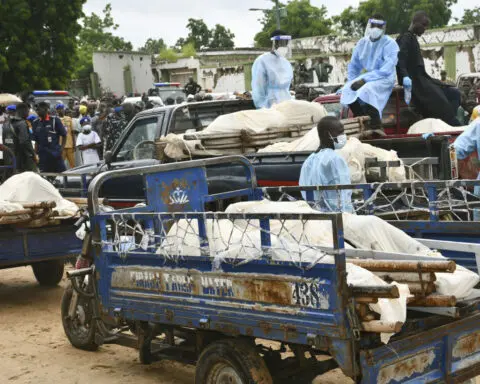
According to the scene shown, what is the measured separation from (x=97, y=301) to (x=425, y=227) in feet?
7.63

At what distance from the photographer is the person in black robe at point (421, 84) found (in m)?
11.0

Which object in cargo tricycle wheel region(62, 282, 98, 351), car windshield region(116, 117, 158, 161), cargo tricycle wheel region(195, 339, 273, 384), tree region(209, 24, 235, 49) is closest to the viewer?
cargo tricycle wheel region(195, 339, 273, 384)

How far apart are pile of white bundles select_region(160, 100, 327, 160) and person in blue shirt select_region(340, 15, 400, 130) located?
0.58 meters

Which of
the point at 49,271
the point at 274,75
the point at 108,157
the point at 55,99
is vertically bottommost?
the point at 49,271

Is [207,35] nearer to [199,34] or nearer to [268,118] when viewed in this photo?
[199,34]

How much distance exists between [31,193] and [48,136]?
269 inches

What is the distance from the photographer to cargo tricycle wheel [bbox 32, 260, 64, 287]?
10172mm

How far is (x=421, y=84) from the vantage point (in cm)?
1112

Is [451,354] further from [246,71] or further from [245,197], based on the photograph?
[246,71]

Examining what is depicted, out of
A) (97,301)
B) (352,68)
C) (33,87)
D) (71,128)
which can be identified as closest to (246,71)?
(33,87)

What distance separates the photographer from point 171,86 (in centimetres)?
3406

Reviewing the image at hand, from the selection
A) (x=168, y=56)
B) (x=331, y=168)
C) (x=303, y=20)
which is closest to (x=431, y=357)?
(x=331, y=168)

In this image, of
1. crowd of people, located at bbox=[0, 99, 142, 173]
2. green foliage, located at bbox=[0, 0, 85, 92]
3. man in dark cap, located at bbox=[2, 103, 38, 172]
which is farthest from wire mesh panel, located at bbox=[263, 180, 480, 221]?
green foliage, located at bbox=[0, 0, 85, 92]

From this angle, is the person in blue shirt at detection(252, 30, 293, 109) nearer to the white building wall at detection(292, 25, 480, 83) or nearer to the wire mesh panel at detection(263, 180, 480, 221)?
the wire mesh panel at detection(263, 180, 480, 221)
